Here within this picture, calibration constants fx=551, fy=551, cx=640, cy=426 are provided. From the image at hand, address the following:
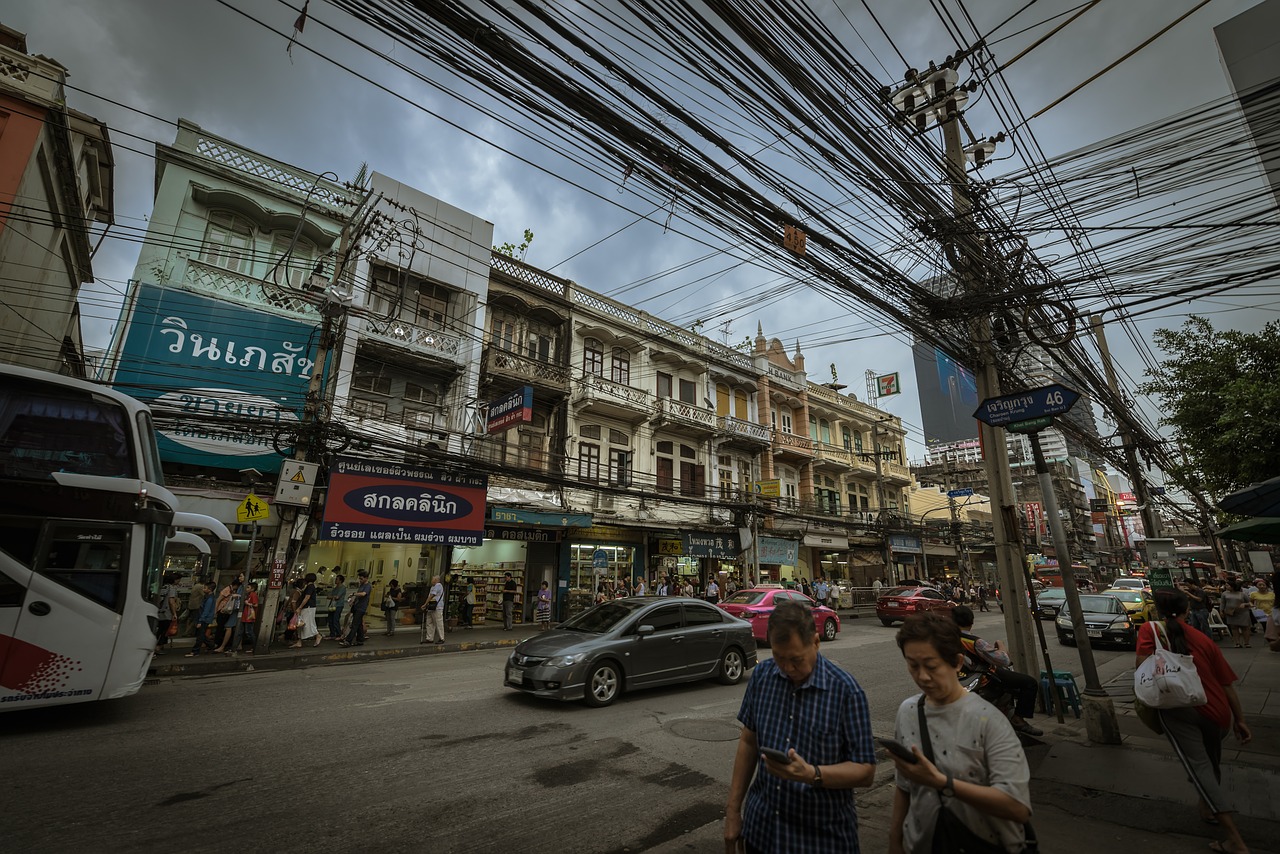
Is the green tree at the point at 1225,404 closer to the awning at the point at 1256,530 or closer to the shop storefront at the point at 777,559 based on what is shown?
the awning at the point at 1256,530

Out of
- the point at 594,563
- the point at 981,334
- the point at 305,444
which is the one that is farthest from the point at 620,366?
the point at 981,334

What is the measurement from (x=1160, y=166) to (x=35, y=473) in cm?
1450

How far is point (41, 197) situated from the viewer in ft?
42.1

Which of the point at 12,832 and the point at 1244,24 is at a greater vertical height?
the point at 1244,24

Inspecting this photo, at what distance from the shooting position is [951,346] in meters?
9.50

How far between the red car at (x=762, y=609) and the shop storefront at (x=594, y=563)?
650 centimetres

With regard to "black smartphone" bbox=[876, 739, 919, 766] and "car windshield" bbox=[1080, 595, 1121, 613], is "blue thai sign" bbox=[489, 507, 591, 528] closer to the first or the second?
"car windshield" bbox=[1080, 595, 1121, 613]

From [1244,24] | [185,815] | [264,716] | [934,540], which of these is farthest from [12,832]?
[934,540]

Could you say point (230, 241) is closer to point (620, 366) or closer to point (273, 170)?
point (273, 170)

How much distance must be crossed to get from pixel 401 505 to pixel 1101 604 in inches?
821

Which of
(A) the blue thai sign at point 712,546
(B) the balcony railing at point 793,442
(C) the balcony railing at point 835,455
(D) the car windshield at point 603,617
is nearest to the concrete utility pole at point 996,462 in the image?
(D) the car windshield at point 603,617

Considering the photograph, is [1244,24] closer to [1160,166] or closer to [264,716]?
[1160,166]

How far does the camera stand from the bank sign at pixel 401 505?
15078 mm

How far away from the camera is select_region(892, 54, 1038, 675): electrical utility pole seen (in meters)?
7.82
